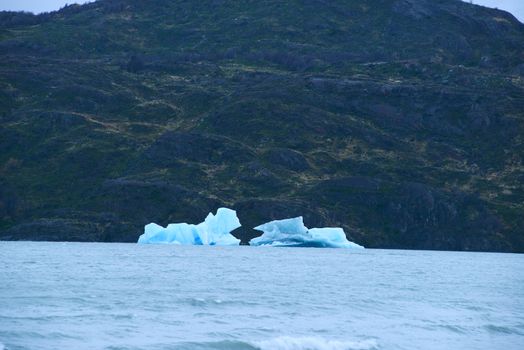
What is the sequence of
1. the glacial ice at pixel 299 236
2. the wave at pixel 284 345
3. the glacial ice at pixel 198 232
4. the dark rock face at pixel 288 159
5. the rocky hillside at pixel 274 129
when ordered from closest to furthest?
the wave at pixel 284 345
the glacial ice at pixel 198 232
the glacial ice at pixel 299 236
the rocky hillside at pixel 274 129
the dark rock face at pixel 288 159

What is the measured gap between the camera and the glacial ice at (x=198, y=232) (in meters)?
75.8

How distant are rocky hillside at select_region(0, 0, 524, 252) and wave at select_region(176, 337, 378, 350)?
213 ft

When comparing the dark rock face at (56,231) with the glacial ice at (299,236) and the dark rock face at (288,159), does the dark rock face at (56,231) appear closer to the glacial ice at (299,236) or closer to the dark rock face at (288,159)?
the glacial ice at (299,236)

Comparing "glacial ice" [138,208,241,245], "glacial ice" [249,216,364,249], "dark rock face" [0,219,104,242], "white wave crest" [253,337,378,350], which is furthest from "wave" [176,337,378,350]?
"dark rock face" [0,219,104,242]

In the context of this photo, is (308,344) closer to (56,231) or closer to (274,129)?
(56,231)

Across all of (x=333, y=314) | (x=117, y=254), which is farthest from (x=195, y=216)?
(x=333, y=314)

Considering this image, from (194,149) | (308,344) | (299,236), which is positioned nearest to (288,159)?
Answer: (194,149)

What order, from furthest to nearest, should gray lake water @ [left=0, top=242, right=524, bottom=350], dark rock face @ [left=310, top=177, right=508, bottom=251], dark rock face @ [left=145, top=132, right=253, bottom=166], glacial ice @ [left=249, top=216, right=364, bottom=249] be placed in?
dark rock face @ [left=145, top=132, right=253, bottom=166]
dark rock face @ [left=310, top=177, right=508, bottom=251]
glacial ice @ [left=249, top=216, right=364, bottom=249]
gray lake water @ [left=0, top=242, right=524, bottom=350]

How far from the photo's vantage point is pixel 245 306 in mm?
32375

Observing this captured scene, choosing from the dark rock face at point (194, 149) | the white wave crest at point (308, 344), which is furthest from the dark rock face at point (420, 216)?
the white wave crest at point (308, 344)

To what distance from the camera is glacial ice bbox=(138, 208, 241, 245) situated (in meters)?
75.8

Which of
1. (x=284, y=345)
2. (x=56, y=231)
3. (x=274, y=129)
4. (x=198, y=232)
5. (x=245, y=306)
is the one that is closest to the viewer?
(x=284, y=345)

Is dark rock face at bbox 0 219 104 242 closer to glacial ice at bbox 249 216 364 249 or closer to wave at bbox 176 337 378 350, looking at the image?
glacial ice at bbox 249 216 364 249

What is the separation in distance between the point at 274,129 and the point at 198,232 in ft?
129
